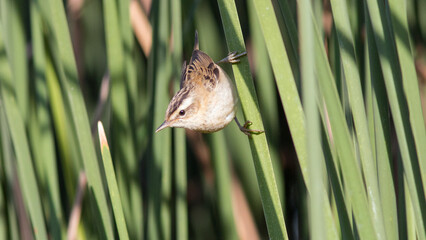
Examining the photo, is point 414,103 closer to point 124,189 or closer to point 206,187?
point 124,189

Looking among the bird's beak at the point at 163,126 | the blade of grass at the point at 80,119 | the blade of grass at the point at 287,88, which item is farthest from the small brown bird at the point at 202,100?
the blade of grass at the point at 287,88

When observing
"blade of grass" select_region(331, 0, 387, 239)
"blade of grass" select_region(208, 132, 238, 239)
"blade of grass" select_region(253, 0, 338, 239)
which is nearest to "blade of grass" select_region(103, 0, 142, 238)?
"blade of grass" select_region(208, 132, 238, 239)

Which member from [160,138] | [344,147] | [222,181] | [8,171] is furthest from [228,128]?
[344,147]

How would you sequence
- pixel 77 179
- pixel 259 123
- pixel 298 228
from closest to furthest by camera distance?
pixel 259 123
pixel 77 179
pixel 298 228

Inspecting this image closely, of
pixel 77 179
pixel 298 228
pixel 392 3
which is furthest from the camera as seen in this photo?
pixel 298 228

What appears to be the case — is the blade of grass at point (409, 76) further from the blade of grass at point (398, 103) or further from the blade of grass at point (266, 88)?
the blade of grass at point (266, 88)

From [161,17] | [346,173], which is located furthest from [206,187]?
[346,173]

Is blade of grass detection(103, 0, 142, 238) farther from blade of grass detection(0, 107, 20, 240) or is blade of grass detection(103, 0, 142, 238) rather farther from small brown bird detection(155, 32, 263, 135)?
blade of grass detection(0, 107, 20, 240)

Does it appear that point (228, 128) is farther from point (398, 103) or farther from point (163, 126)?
point (398, 103)
